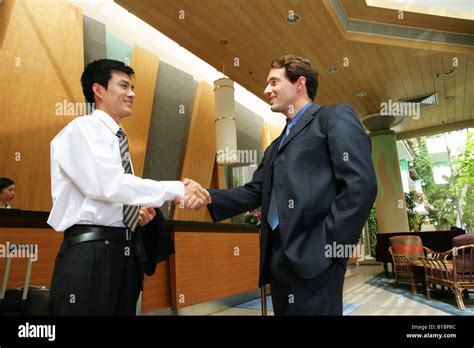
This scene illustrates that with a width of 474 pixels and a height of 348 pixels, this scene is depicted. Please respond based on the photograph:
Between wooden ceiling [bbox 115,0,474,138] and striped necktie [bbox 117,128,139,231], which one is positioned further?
wooden ceiling [bbox 115,0,474,138]

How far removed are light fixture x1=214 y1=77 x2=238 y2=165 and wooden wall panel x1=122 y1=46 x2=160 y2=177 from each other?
1.10 metres

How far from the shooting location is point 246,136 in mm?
8383

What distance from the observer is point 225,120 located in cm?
596

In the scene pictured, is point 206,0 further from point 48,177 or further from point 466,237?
point 466,237

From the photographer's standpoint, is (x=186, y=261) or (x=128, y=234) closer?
(x=128, y=234)

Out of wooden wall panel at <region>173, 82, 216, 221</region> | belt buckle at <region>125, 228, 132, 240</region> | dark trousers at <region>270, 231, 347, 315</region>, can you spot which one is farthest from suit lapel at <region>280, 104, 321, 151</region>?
wooden wall panel at <region>173, 82, 216, 221</region>

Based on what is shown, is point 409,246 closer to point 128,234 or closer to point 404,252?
point 404,252

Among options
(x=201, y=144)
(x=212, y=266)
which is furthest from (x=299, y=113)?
(x=201, y=144)

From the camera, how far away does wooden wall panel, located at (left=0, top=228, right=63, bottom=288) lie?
2447 mm

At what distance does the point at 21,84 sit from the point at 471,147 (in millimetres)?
15504

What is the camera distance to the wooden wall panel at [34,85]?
3.87m

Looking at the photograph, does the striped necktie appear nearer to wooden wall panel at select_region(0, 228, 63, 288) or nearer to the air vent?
wooden wall panel at select_region(0, 228, 63, 288)

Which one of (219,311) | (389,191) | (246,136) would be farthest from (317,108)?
(389,191)

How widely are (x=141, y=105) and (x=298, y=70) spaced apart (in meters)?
4.23
